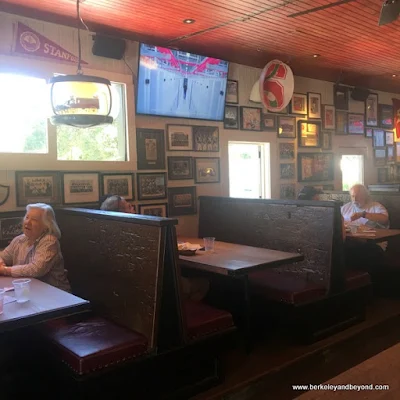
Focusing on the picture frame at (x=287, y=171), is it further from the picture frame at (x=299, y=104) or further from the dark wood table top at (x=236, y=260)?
the dark wood table top at (x=236, y=260)

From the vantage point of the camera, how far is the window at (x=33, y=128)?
3983 mm

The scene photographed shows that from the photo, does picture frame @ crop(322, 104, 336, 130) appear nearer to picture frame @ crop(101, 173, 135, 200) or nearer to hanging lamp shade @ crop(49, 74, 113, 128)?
picture frame @ crop(101, 173, 135, 200)

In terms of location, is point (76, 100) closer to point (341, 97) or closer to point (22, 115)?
point (22, 115)

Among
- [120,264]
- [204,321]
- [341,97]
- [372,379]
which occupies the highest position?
[341,97]

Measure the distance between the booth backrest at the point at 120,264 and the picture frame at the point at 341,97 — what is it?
196 inches

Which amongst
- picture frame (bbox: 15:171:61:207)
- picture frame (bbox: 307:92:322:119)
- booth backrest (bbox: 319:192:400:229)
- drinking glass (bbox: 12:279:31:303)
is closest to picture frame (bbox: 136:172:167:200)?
picture frame (bbox: 15:171:61:207)

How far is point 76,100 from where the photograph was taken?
10.5ft

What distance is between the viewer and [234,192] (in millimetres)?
6156

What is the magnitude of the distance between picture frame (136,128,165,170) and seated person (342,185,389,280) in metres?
2.24

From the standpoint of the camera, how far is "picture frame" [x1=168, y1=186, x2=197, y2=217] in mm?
5234

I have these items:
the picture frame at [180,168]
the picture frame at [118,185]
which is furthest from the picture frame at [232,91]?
the picture frame at [118,185]

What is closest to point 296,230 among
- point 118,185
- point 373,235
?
point 373,235

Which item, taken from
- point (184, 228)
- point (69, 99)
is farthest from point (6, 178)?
point (184, 228)

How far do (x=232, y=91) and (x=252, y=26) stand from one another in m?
1.28
